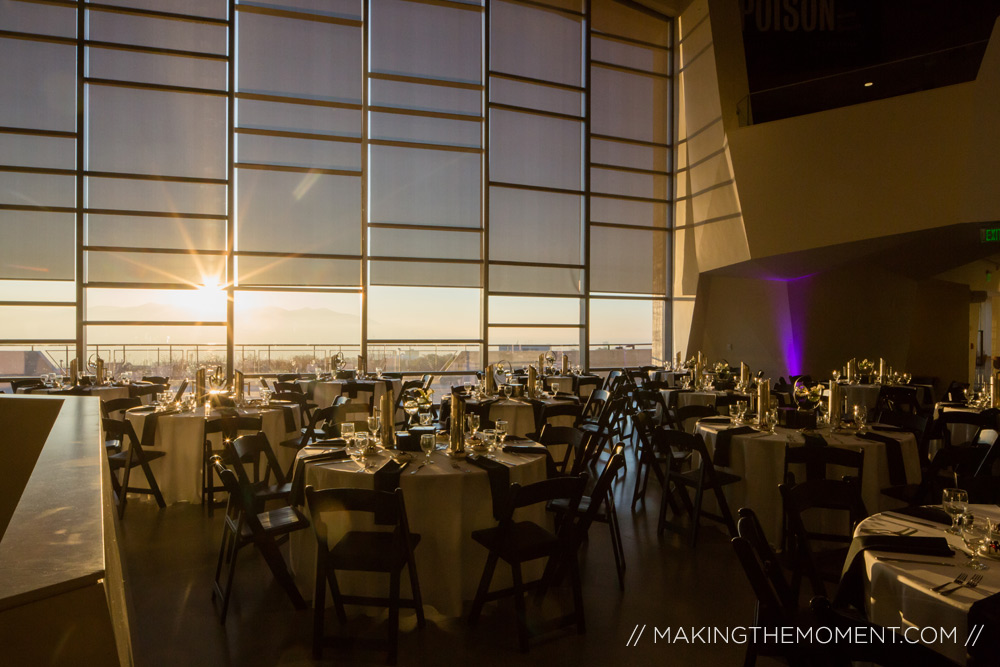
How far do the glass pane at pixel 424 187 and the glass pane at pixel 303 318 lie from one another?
1518 millimetres

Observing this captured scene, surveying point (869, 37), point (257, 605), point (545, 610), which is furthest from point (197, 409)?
point (869, 37)

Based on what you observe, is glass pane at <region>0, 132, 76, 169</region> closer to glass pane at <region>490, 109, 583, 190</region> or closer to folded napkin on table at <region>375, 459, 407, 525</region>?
glass pane at <region>490, 109, 583, 190</region>

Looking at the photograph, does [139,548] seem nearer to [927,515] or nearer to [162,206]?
[927,515]

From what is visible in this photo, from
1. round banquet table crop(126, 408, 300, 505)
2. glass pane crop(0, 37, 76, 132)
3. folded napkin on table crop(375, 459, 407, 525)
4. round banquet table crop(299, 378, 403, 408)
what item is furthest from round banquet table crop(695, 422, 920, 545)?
glass pane crop(0, 37, 76, 132)

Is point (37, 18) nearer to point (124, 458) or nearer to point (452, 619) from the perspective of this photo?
point (124, 458)

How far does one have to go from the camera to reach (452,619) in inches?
131

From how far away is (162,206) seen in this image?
31.1 ft

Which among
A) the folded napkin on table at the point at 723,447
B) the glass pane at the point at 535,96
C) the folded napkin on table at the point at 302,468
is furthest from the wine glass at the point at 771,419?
the glass pane at the point at 535,96

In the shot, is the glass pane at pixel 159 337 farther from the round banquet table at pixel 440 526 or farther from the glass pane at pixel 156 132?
the round banquet table at pixel 440 526

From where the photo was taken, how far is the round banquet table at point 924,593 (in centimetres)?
192

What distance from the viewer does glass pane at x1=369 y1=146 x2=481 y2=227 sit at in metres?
10.3

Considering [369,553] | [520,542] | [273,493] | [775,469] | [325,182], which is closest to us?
[369,553]

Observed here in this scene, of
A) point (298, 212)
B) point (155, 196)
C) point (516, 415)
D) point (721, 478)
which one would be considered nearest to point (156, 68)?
point (155, 196)

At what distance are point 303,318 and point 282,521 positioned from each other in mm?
7162
